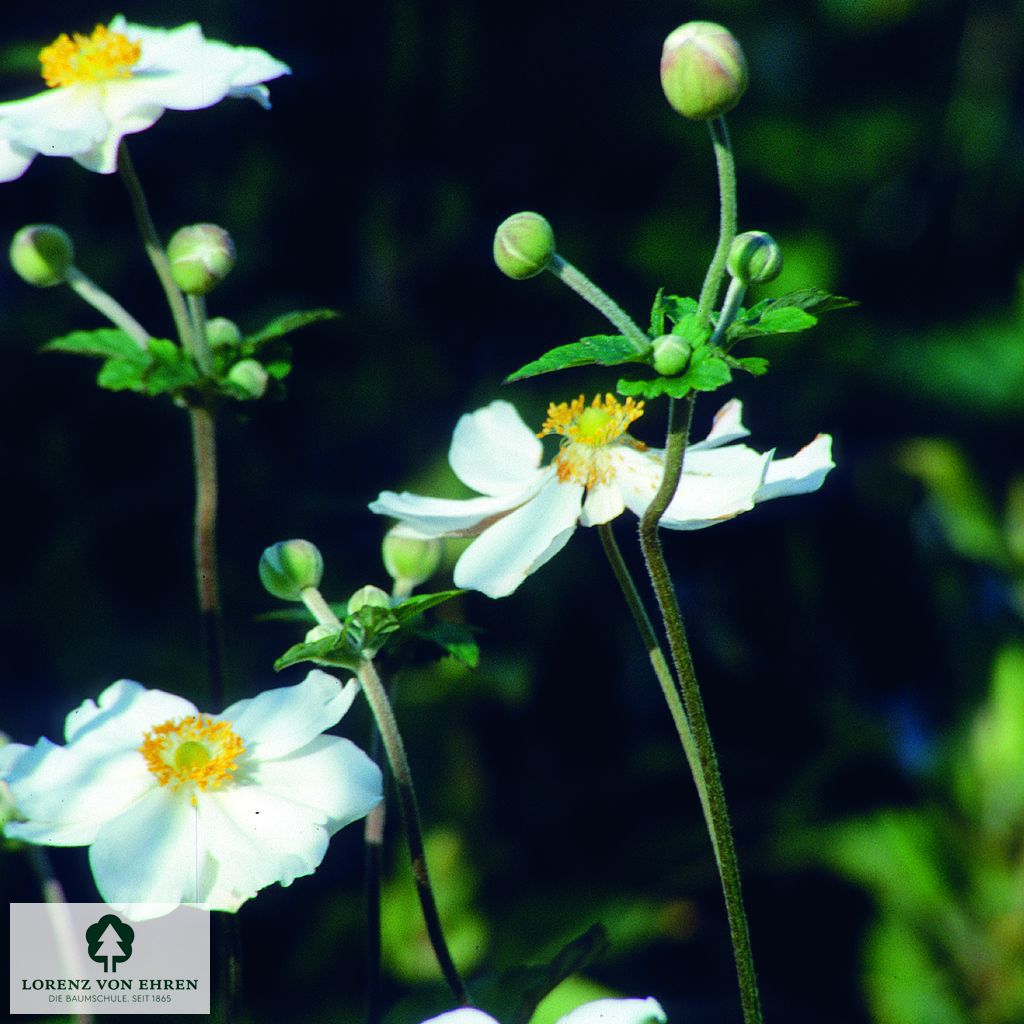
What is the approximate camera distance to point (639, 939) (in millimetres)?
1939

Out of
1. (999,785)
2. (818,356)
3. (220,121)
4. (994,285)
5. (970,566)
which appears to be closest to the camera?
(999,785)

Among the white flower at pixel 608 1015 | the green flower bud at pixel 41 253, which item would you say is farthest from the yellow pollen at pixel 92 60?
the white flower at pixel 608 1015

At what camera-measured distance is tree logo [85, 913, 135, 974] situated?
77 cm

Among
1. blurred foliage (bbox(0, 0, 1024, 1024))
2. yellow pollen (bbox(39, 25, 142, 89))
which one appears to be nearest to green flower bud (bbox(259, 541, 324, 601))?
yellow pollen (bbox(39, 25, 142, 89))

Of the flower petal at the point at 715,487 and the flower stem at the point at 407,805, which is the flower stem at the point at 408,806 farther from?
the flower petal at the point at 715,487

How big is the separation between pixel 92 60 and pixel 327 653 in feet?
1.52

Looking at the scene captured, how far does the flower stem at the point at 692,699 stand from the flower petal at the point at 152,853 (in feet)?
0.87

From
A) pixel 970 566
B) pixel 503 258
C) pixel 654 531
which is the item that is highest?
pixel 970 566

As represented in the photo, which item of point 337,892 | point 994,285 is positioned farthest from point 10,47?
point 994,285

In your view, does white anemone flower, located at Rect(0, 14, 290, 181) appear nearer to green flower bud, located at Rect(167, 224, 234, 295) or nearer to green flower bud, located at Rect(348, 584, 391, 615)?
green flower bud, located at Rect(167, 224, 234, 295)

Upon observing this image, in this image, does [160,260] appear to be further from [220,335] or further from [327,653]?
[327,653]

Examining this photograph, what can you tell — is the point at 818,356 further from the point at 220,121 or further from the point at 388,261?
the point at 220,121

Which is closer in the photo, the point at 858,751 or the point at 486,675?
the point at 486,675

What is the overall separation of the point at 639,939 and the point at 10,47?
1.53 meters
